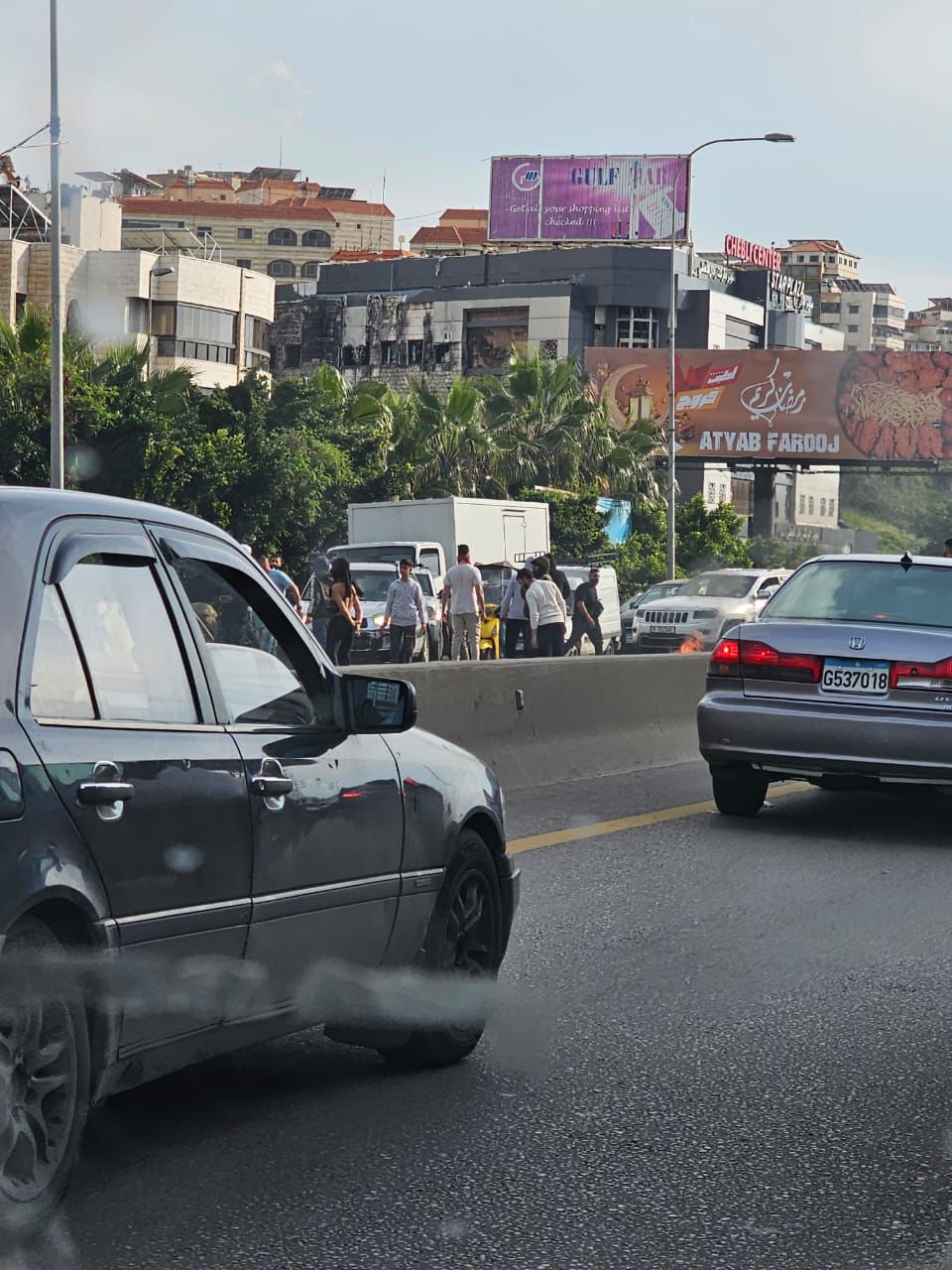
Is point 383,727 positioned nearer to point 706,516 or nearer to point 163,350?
point 706,516

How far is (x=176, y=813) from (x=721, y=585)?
1218 inches

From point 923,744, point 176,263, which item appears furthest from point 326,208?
point 923,744

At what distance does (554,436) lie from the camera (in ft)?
206

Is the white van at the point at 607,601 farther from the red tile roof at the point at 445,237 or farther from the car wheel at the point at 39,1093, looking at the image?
the red tile roof at the point at 445,237

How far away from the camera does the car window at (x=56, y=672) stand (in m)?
3.89

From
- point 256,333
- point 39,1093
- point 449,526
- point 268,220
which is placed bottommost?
point 39,1093

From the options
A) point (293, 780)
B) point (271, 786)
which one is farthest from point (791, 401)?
point (271, 786)

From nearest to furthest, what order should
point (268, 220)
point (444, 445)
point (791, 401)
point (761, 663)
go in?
point (761, 663), point (444, 445), point (791, 401), point (268, 220)

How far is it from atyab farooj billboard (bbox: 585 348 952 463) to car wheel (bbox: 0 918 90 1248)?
220 feet

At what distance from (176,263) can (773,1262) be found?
69.5m

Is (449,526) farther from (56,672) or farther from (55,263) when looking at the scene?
(56,672)

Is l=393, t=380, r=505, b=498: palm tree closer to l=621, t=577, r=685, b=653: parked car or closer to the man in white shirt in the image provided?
l=621, t=577, r=685, b=653: parked car

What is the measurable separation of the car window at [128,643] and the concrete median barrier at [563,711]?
6661mm

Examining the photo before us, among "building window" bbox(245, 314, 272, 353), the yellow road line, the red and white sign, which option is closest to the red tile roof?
the red and white sign
